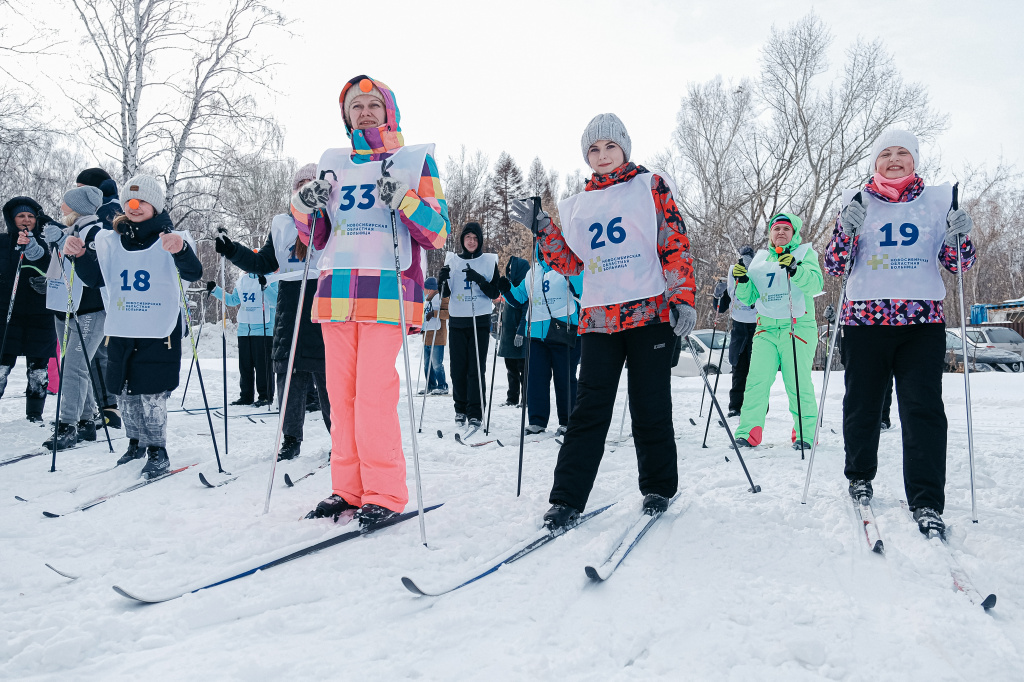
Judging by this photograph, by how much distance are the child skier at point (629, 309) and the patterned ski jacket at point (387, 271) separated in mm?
752

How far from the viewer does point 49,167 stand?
26.7 metres

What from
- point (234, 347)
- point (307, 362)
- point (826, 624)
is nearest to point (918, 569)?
point (826, 624)

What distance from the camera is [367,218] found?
295cm

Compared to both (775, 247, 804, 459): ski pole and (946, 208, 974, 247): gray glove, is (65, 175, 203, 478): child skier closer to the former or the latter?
(946, 208, 974, 247): gray glove

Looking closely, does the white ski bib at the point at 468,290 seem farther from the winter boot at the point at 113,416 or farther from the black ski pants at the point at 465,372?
the winter boot at the point at 113,416

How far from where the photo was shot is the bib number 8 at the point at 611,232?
9.95 feet

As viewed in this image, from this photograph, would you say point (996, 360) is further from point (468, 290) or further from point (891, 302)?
point (891, 302)

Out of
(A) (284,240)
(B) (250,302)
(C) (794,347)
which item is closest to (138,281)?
(A) (284,240)

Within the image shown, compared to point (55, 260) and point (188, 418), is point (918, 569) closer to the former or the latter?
point (55, 260)

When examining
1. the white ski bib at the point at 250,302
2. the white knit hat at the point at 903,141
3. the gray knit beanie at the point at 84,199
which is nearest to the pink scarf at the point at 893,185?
the white knit hat at the point at 903,141

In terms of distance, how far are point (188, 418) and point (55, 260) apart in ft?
6.90

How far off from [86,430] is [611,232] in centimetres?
451

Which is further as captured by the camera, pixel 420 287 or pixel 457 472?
pixel 457 472

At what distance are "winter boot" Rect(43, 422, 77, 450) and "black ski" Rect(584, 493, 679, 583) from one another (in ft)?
14.1
